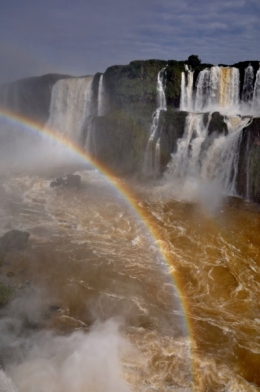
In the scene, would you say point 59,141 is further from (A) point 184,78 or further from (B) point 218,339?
(B) point 218,339

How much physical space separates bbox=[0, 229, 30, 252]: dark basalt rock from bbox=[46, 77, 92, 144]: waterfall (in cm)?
1688

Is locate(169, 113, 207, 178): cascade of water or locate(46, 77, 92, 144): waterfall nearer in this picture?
locate(169, 113, 207, 178): cascade of water

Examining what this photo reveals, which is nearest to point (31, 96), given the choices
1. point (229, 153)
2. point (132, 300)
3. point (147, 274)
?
point (229, 153)

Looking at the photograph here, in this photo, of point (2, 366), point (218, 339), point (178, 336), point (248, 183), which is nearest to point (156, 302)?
point (178, 336)

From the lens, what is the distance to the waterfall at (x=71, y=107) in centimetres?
2919

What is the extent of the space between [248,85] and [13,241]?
18.8 meters

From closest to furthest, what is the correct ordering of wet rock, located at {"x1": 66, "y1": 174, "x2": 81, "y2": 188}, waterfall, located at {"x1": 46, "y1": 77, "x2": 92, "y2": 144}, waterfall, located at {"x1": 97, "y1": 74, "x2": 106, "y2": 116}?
wet rock, located at {"x1": 66, "y1": 174, "x2": 81, "y2": 188} → waterfall, located at {"x1": 97, "y1": 74, "x2": 106, "y2": 116} → waterfall, located at {"x1": 46, "y1": 77, "x2": 92, "y2": 144}

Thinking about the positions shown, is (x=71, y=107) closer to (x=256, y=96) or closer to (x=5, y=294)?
(x=256, y=96)

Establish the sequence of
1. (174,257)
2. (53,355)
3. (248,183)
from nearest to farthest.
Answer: (53,355) → (174,257) → (248,183)

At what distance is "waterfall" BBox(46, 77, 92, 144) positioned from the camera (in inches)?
1149

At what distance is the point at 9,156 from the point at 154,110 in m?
15.6

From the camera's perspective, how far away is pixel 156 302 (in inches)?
390

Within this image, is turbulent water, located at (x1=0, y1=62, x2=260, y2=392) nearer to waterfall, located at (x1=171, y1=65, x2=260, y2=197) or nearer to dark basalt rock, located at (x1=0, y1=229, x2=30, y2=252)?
waterfall, located at (x1=171, y1=65, x2=260, y2=197)

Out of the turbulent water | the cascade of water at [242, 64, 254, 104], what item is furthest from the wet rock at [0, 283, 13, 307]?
the cascade of water at [242, 64, 254, 104]
